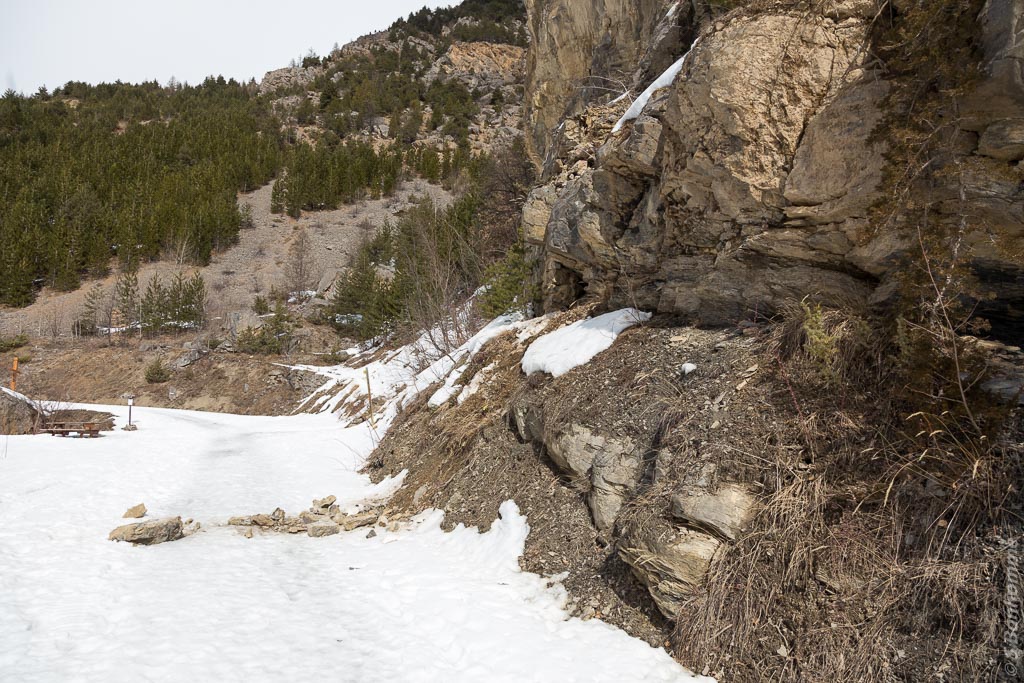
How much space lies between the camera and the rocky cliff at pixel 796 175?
3582 mm

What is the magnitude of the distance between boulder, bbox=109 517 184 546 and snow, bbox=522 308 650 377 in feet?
17.2

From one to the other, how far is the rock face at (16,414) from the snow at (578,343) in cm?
1708

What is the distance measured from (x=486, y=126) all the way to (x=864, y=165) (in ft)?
289

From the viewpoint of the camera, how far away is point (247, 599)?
203 inches

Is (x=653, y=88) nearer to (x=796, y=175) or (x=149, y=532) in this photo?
(x=796, y=175)

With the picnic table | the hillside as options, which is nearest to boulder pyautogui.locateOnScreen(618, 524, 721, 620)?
the hillside

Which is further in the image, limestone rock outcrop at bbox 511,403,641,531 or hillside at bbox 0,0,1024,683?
limestone rock outcrop at bbox 511,403,641,531

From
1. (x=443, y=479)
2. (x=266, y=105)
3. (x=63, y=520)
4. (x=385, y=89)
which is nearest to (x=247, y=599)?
(x=443, y=479)

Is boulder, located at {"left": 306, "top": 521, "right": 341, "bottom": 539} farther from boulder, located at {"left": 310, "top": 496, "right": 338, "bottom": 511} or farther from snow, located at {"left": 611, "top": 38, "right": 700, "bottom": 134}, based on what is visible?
snow, located at {"left": 611, "top": 38, "right": 700, "bottom": 134}

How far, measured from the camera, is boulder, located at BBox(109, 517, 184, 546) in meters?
6.55

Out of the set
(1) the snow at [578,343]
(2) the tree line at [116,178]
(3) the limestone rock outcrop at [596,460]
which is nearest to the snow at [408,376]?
(1) the snow at [578,343]

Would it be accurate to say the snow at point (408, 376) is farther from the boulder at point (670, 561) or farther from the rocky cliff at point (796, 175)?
the boulder at point (670, 561)

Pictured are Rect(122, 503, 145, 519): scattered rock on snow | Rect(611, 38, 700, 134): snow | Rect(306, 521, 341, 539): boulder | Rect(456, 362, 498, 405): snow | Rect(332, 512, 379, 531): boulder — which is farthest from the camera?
Rect(456, 362, 498, 405): snow

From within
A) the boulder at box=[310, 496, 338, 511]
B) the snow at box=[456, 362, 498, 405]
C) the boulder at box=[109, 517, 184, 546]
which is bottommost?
the boulder at box=[310, 496, 338, 511]
